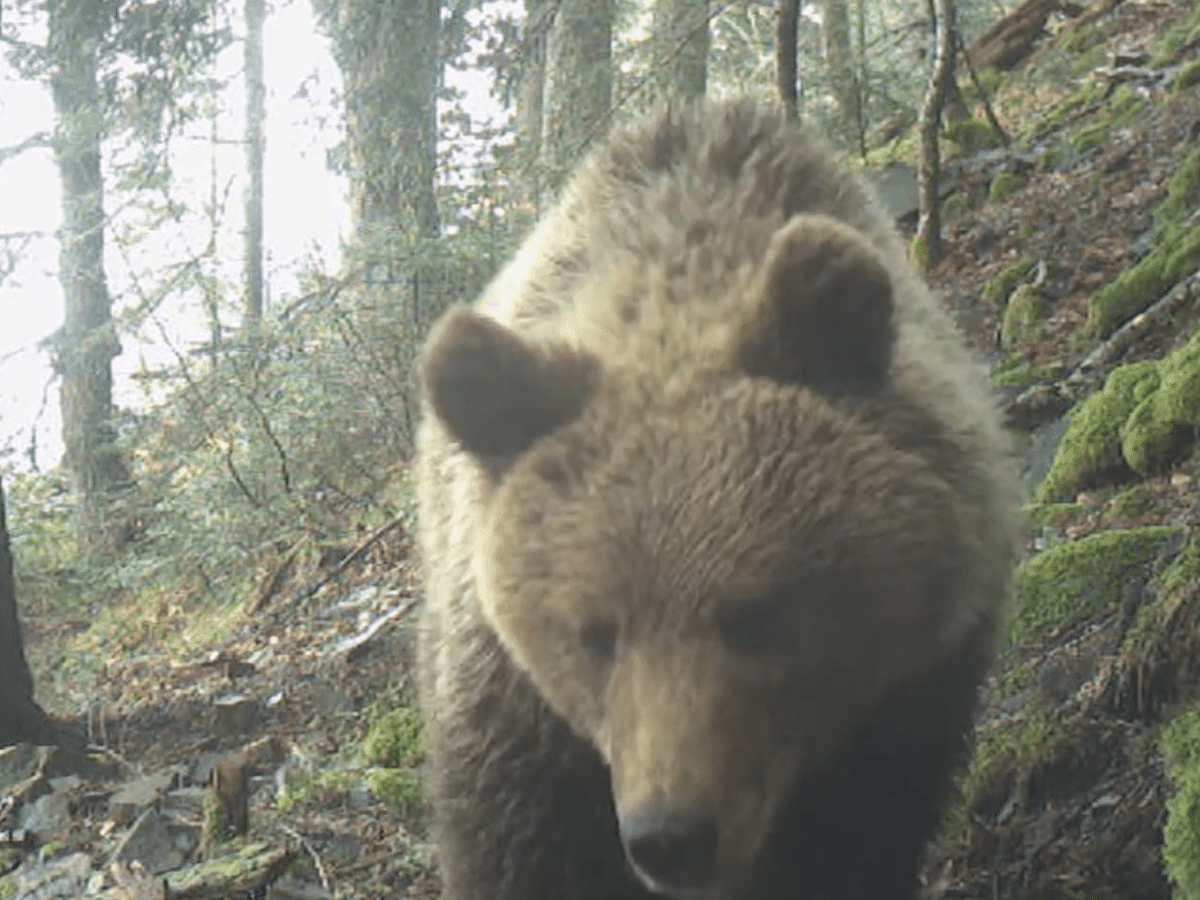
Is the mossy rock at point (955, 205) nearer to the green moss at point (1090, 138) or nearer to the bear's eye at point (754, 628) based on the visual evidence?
the green moss at point (1090, 138)

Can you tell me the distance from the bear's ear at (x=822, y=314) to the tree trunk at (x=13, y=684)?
17.6 ft

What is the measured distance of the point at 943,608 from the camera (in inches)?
130

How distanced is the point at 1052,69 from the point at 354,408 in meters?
7.37

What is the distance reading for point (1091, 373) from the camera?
7.80 metres

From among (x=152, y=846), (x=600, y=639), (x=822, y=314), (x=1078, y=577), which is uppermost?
(x=822, y=314)

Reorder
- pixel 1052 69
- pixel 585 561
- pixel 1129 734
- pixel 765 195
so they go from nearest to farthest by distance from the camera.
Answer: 1. pixel 585 561
2. pixel 765 195
3. pixel 1129 734
4. pixel 1052 69

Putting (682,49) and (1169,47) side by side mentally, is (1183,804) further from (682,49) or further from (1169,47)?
(1169,47)

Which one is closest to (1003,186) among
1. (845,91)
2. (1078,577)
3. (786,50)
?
(845,91)

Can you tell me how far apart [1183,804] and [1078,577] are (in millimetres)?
1864

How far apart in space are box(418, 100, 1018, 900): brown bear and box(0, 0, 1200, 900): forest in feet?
2.65

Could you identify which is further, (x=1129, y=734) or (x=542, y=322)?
(x=1129, y=734)

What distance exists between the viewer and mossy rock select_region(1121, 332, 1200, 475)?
6.16m

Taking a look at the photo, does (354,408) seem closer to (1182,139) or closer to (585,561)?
(1182,139)

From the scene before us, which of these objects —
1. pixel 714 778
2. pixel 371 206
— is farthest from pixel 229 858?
pixel 371 206
